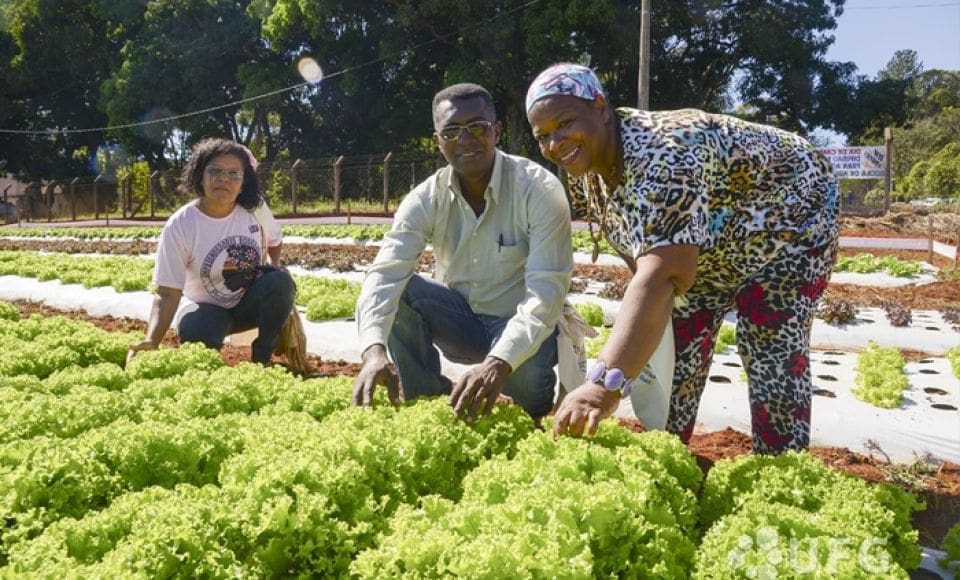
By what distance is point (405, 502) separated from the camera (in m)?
2.89

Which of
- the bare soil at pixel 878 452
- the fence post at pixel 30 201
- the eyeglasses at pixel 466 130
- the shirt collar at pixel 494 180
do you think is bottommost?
the bare soil at pixel 878 452

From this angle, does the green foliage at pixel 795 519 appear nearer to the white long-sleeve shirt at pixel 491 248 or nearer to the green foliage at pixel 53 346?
the white long-sleeve shirt at pixel 491 248

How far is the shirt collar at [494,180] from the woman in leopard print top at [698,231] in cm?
49

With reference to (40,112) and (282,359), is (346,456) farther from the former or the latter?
(40,112)

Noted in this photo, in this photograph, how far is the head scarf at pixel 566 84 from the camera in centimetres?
270

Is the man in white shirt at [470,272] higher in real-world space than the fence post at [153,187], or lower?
lower

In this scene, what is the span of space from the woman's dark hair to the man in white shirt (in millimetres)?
2148

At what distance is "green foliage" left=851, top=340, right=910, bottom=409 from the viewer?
4.83 meters

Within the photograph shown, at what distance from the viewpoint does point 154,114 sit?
38.2m

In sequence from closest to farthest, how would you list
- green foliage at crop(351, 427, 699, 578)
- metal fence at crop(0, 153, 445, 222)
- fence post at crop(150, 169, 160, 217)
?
green foliage at crop(351, 427, 699, 578), metal fence at crop(0, 153, 445, 222), fence post at crop(150, 169, 160, 217)

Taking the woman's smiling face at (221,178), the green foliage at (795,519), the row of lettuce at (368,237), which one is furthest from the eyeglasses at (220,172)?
the green foliage at (795,519)

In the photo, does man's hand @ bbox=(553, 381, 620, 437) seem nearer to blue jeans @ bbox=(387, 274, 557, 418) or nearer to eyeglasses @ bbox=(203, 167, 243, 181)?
blue jeans @ bbox=(387, 274, 557, 418)

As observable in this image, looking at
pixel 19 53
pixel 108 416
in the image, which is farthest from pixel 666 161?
pixel 19 53

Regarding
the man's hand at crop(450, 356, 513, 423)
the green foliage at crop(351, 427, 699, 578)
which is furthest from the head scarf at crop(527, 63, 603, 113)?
the green foliage at crop(351, 427, 699, 578)
